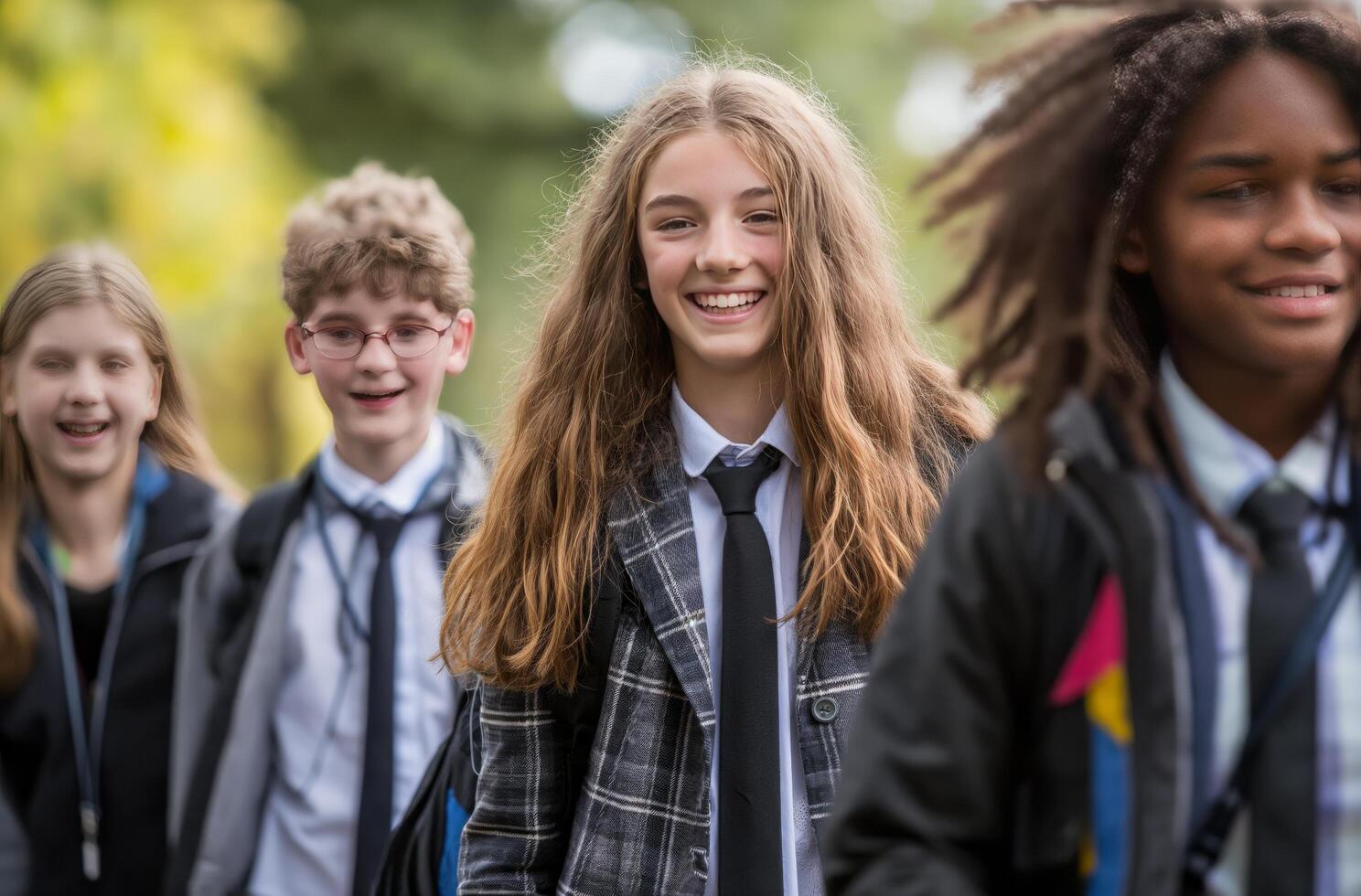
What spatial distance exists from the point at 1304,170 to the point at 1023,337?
42cm

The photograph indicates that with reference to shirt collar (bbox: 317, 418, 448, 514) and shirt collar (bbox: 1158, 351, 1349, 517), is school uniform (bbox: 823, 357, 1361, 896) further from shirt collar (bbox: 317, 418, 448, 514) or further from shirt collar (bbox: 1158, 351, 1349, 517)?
shirt collar (bbox: 317, 418, 448, 514)

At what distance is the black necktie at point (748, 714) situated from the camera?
10.2ft

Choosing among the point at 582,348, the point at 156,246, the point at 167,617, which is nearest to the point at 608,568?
the point at 582,348

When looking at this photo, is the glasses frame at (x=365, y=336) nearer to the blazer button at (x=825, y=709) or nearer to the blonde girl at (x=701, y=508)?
the blonde girl at (x=701, y=508)

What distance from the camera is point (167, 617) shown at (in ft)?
15.7

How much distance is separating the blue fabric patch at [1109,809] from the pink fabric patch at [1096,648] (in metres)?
0.06

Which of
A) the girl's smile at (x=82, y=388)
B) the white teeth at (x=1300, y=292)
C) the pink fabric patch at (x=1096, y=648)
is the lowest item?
the pink fabric patch at (x=1096, y=648)

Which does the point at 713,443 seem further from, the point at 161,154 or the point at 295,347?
the point at 161,154

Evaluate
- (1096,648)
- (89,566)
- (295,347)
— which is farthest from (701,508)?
(89,566)

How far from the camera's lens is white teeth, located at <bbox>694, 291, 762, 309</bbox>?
3424 millimetres

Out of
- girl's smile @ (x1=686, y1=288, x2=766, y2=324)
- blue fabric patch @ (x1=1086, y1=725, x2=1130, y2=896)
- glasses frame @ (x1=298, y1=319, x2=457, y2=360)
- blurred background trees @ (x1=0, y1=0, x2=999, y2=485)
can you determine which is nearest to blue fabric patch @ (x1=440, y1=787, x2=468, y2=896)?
girl's smile @ (x1=686, y1=288, x2=766, y2=324)

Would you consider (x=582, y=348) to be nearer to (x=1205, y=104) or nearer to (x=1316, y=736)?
(x=1205, y=104)

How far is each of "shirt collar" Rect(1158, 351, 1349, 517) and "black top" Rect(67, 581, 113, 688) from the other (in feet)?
11.4

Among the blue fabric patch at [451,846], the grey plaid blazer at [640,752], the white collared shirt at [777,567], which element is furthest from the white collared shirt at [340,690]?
the white collared shirt at [777,567]
